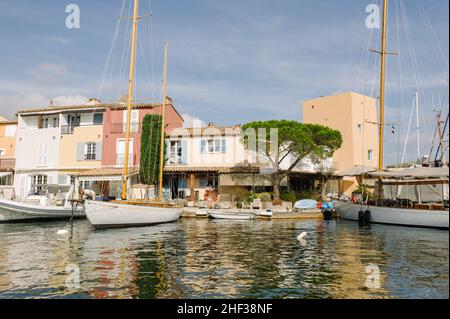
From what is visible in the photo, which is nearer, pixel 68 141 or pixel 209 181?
pixel 209 181

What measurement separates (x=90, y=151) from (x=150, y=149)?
318 inches

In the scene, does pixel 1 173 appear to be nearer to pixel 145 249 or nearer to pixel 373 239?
pixel 145 249

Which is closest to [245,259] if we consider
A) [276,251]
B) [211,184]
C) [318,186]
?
[276,251]

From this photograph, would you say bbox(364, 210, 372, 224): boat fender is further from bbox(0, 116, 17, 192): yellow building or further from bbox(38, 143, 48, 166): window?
bbox(0, 116, 17, 192): yellow building

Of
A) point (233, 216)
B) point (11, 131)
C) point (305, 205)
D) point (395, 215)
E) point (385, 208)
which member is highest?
point (11, 131)

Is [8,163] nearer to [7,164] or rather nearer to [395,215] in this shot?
[7,164]

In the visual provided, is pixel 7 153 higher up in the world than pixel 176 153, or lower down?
higher up

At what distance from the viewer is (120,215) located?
2359 centimetres

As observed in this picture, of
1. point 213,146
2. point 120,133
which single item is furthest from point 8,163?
point 213,146

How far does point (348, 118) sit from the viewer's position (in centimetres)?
4466

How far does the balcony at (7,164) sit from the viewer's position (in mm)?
43469

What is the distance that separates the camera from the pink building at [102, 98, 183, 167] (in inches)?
1586

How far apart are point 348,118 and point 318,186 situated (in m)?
9.08
